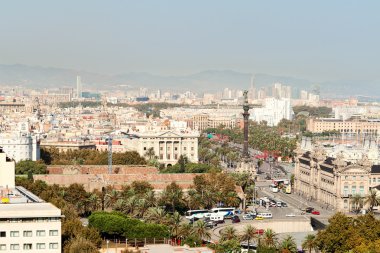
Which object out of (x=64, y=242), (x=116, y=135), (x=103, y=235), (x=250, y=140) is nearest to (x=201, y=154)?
(x=116, y=135)

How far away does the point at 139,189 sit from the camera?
72000 millimetres

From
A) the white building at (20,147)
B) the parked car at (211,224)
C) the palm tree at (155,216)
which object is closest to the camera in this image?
the palm tree at (155,216)

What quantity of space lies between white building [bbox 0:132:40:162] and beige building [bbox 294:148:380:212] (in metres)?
33.1

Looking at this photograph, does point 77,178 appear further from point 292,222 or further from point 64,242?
point 64,242

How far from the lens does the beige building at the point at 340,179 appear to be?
76.2 m

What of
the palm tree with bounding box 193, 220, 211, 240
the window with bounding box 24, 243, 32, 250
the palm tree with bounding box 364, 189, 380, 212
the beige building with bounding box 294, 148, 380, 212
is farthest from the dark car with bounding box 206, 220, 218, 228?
the window with bounding box 24, 243, 32, 250

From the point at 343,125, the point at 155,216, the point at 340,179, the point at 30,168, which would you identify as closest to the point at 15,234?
the point at 155,216

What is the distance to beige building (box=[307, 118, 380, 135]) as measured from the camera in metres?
174

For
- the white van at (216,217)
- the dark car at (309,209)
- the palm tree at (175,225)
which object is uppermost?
the palm tree at (175,225)

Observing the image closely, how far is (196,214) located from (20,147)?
1514 inches

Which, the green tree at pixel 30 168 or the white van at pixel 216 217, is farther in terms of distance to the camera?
the green tree at pixel 30 168

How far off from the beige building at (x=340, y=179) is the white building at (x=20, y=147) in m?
33.1

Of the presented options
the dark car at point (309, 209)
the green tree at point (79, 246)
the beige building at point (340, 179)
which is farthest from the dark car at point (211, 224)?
the green tree at point (79, 246)

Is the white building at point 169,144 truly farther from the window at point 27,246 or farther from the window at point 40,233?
the window at point 27,246
